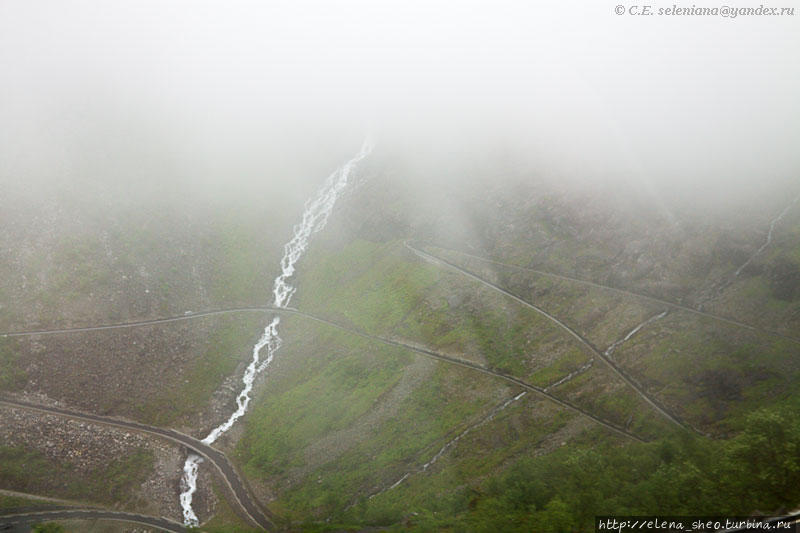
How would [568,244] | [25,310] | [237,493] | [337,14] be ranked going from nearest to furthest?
1. [237,493]
2. [25,310]
3. [568,244]
4. [337,14]

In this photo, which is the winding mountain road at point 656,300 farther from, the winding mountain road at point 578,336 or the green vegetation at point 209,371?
the green vegetation at point 209,371

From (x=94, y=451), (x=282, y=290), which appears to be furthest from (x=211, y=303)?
(x=94, y=451)

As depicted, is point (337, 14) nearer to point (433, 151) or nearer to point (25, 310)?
point (433, 151)

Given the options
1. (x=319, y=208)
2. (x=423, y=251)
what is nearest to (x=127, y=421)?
(x=423, y=251)

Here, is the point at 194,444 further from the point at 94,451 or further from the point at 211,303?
the point at 211,303

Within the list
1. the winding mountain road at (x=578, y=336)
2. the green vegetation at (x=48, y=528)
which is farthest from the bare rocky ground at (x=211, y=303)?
the green vegetation at (x=48, y=528)

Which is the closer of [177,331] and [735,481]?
[735,481]
